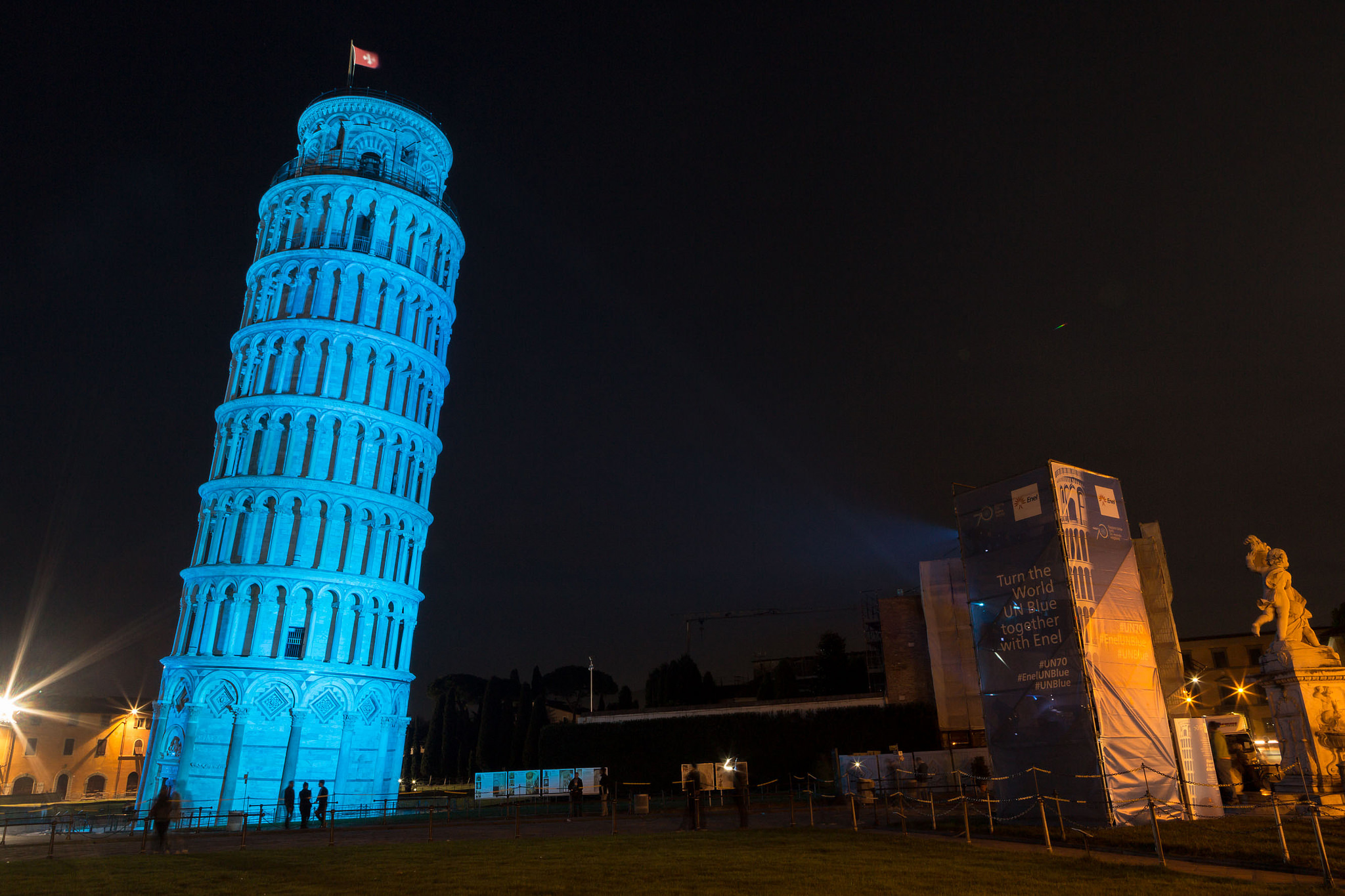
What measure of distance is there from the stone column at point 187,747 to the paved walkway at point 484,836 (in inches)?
241

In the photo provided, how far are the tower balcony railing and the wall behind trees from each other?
103 ft

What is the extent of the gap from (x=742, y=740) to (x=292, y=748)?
69.7ft

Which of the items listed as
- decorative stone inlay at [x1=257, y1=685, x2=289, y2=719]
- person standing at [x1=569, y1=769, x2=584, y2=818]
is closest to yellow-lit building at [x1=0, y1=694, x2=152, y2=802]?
decorative stone inlay at [x1=257, y1=685, x2=289, y2=719]

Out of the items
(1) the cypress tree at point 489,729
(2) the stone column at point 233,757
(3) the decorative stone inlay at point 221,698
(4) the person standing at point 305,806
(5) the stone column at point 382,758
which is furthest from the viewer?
(1) the cypress tree at point 489,729

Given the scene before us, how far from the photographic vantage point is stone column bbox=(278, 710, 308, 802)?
35000 mm

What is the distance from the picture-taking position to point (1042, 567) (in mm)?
21516

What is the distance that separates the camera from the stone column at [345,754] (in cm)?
3631

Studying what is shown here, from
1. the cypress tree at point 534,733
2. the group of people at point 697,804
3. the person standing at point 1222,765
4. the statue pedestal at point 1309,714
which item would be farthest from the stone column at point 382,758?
the statue pedestal at point 1309,714

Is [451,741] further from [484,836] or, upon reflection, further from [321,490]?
[484,836]

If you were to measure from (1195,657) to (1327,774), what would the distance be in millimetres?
63898

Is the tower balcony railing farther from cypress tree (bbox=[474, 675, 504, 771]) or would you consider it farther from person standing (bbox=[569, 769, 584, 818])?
cypress tree (bbox=[474, 675, 504, 771])

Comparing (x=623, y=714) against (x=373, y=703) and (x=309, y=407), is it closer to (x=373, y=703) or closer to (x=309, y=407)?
(x=373, y=703)

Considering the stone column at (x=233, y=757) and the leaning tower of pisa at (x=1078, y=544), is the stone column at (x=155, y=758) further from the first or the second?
the leaning tower of pisa at (x=1078, y=544)

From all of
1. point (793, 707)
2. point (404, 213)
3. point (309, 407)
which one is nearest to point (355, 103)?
point (404, 213)
